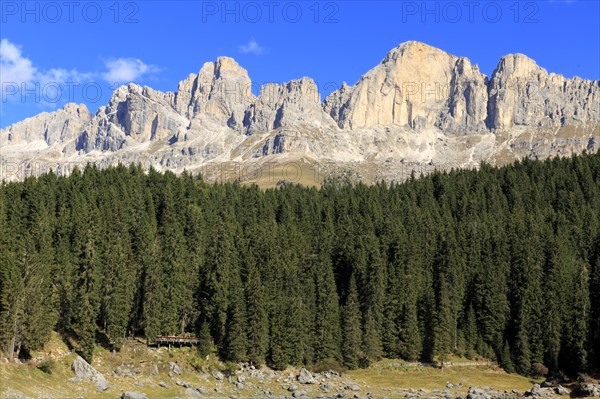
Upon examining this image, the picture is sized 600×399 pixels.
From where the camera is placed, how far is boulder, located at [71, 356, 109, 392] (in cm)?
6819

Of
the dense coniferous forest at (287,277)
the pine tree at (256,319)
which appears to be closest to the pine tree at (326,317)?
the dense coniferous forest at (287,277)

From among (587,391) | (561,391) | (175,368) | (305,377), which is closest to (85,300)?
(175,368)

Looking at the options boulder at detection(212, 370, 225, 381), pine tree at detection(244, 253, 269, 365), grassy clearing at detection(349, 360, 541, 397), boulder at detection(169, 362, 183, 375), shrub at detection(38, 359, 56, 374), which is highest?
pine tree at detection(244, 253, 269, 365)

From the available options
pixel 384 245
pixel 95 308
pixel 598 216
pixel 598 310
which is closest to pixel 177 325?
pixel 95 308

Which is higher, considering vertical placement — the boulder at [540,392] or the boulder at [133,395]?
the boulder at [133,395]

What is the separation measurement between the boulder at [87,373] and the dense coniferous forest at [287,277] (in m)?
4.61

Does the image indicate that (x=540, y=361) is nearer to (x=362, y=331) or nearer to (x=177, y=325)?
(x=362, y=331)

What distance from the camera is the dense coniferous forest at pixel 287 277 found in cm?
8238

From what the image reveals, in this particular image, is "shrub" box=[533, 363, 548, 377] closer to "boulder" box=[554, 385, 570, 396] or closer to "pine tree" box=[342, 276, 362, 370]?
"boulder" box=[554, 385, 570, 396]

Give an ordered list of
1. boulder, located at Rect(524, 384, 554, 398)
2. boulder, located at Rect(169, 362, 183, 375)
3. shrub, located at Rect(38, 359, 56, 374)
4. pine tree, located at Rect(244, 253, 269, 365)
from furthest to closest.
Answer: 1. pine tree, located at Rect(244, 253, 269, 365)
2. boulder, located at Rect(524, 384, 554, 398)
3. boulder, located at Rect(169, 362, 183, 375)
4. shrub, located at Rect(38, 359, 56, 374)

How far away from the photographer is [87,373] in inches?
2734

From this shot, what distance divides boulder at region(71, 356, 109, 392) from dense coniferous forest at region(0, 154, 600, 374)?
182 inches

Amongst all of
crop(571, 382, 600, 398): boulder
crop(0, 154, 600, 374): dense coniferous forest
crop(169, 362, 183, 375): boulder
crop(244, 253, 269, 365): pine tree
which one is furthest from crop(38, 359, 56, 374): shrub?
crop(571, 382, 600, 398): boulder

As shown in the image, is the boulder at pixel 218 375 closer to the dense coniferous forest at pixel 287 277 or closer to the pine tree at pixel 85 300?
the dense coniferous forest at pixel 287 277
